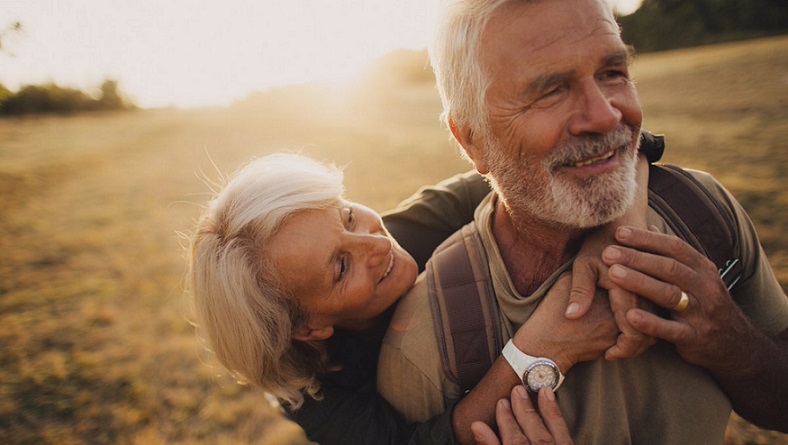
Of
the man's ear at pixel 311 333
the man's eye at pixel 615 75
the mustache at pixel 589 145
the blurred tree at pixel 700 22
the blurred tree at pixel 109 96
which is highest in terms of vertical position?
the blurred tree at pixel 109 96

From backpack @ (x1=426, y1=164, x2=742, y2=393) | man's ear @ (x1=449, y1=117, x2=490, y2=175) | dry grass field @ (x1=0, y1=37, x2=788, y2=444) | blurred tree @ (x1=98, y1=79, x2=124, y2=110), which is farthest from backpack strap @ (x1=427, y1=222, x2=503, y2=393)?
blurred tree @ (x1=98, y1=79, x2=124, y2=110)

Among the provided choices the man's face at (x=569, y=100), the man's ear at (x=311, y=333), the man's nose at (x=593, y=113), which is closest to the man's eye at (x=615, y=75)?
the man's face at (x=569, y=100)

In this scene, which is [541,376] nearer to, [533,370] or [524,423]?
[533,370]

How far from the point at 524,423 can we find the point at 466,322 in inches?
16.5

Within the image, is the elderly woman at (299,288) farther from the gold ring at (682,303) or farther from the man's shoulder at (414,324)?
the gold ring at (682,303)

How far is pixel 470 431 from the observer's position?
1.70 meters

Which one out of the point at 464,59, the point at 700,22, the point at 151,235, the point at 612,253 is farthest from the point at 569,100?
the point at 700,22

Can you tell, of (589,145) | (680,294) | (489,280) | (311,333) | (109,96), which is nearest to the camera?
(680,294)

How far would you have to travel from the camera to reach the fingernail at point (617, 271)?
4.86ft

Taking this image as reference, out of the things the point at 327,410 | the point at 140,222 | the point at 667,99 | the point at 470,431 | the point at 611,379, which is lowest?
the point at 667,99

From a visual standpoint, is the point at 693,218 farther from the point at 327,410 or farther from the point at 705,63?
the point at 705,63

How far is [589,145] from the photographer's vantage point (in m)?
1.70

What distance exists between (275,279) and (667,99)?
Answer: 1679cm

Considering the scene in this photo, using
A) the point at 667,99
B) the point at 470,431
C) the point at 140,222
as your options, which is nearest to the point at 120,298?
the point at 140,222
